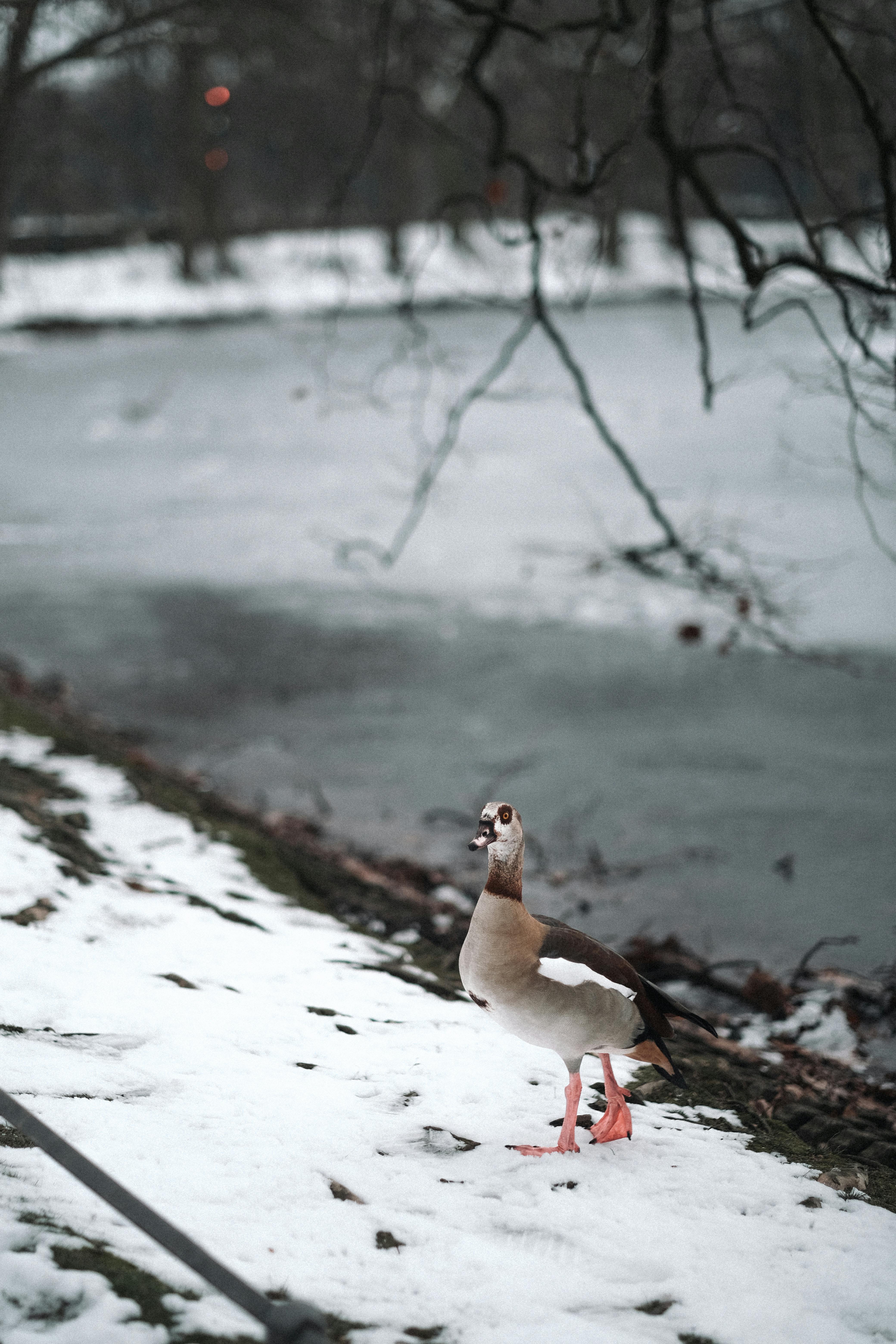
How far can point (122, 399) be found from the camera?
17.9m

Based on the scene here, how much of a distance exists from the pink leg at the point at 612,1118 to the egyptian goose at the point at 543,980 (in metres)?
0.07

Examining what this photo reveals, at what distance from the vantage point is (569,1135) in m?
2.71

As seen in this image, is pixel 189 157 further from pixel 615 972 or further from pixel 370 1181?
pixel 370 1181

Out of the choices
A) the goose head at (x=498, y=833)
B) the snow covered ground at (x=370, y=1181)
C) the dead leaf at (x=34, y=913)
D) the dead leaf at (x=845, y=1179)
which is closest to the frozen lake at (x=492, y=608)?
the dead leaf at (x=845, y=1179)

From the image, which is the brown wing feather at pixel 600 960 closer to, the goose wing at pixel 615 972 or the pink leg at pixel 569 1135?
the goose wing at pixel 615 972

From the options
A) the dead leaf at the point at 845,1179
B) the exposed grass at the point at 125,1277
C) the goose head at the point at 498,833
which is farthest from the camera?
the dead leaf at the point at 845,1179

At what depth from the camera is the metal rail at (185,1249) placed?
1.51 meters

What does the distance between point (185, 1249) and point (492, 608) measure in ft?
30.8

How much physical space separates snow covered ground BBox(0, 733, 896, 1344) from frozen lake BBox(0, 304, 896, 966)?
A: 223cm

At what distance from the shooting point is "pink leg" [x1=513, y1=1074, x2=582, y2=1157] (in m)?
2.69

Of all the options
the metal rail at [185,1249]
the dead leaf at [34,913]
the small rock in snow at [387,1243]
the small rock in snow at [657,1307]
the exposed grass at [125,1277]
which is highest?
Result: the metal rail at [185,1249]

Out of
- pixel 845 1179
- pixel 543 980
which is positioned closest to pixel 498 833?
pixel 543 980

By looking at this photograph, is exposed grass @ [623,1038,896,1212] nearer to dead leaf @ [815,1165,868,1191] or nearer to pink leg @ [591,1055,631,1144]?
dead leaf @ [815,1165,868,1191]

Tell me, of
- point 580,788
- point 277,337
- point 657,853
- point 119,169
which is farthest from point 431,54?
point 277,337
